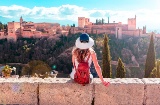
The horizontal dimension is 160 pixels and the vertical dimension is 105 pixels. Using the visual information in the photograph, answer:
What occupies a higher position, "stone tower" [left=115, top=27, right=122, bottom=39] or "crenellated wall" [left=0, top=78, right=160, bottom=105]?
"stone tower" [left=115, top=27, right=122, bottom=39]

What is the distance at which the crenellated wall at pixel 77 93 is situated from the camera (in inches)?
176

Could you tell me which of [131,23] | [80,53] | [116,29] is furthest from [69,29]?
[80,53]

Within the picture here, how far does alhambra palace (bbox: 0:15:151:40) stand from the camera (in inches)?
2709

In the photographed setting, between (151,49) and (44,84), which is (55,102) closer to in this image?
(44,84)

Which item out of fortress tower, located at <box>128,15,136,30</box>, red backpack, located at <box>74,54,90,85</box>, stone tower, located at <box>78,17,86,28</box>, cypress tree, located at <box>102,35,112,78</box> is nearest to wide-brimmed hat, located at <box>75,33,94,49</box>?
red backpack, located at <box>74,54,90,85</box>

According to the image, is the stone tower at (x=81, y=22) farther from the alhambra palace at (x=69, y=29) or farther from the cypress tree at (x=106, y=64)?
the cypress tree at (x=106, y=64)

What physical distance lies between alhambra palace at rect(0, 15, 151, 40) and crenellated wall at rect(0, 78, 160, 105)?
209 ft

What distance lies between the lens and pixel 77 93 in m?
4.50

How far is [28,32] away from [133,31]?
95.8 feet

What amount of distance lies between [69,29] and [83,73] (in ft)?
221

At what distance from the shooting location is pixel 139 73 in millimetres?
49125

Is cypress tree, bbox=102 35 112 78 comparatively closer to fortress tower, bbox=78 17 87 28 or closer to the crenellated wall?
the crenellated wall

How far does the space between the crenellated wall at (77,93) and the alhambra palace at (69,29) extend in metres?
63.6

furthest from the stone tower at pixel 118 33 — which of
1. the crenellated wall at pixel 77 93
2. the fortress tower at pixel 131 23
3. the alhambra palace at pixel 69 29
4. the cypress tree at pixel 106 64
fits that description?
the crenellated wall at pixel 77 93
